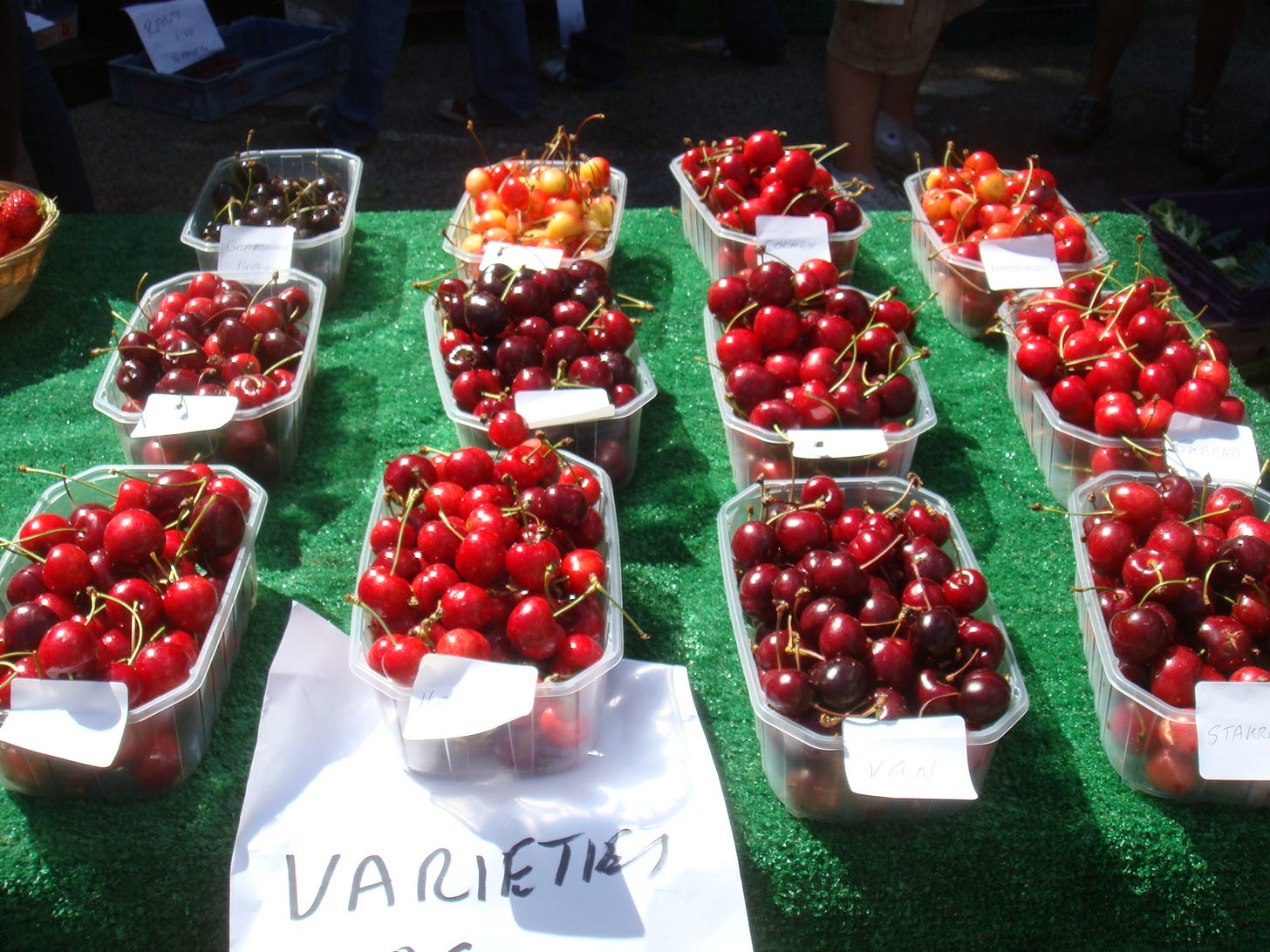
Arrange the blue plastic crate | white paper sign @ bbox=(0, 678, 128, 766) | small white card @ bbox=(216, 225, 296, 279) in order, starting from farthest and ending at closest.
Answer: the blue plastic crate < small white card @ bbox=(216, 225, 296, 279) < white paper sign @ bbox=(0, 678, 128, 766)

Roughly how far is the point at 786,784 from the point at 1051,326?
3.19 feet

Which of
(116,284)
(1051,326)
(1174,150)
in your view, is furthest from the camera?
(1174,150)

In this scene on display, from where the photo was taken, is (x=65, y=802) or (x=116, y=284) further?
(x=116, y=284)

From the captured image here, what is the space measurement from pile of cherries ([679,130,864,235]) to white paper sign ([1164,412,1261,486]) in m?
0.77

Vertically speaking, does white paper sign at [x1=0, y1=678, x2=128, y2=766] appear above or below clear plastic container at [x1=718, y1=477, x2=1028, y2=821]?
above

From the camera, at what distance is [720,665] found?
1.36 meters

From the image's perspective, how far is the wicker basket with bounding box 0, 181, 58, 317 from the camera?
1.86 meters

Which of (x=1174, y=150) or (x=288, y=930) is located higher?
(x=288, y=930)

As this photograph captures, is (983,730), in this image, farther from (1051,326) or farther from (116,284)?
(116,284)

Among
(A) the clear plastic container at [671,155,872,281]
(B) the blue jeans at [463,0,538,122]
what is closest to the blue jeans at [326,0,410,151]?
(B) the blue jeans at [463,0,538,122]

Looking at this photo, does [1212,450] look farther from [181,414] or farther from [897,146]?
[897,146]

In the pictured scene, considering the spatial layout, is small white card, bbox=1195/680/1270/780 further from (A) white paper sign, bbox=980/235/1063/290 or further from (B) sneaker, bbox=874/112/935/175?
(B) sneaker, bbox=874/112/935/175

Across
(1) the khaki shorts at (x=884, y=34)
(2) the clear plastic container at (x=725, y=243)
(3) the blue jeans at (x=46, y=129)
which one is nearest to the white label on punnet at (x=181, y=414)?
(2) the clear plastic container at (x=725, y=243)

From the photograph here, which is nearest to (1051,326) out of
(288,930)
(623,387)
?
(623,387)
